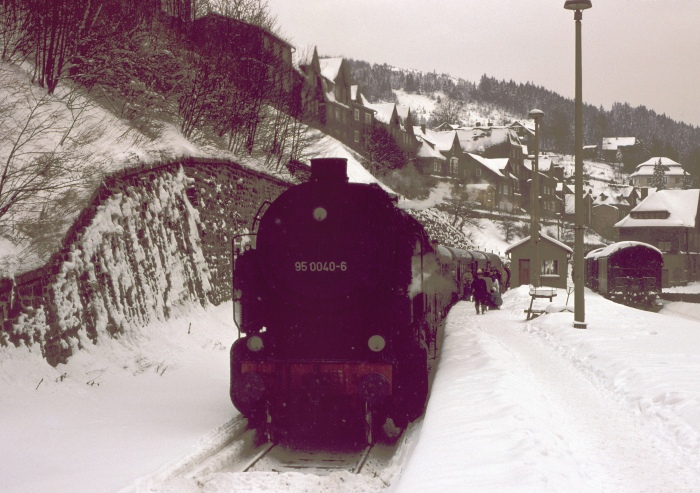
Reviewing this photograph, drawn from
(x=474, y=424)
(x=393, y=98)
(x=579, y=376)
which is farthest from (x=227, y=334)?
(x=393, y=98)

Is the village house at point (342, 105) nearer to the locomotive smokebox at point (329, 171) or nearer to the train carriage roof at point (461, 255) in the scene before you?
the train carriage roof at point (461, 255)

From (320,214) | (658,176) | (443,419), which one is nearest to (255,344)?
(320,214)

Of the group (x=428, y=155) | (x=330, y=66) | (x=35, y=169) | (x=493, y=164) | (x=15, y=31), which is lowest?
(x=35, y=169)

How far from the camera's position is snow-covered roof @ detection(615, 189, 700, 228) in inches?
2709

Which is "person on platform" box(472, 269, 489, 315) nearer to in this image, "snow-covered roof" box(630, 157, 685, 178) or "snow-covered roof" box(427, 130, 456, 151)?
"snow-covered roof" box(427, 130, 456, 151)

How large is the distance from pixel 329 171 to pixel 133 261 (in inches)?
225

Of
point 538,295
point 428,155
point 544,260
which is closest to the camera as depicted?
point 538,295

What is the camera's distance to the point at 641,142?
18362 cm

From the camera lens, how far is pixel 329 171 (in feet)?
30.3

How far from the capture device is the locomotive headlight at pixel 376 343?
8586 millimetres

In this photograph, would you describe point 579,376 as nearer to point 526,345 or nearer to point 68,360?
point 526,345

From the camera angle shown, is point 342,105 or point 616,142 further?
point 616,142

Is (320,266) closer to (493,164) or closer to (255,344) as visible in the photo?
(255,344)

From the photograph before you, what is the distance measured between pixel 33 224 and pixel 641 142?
193 meters
